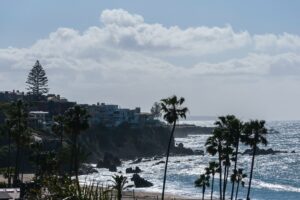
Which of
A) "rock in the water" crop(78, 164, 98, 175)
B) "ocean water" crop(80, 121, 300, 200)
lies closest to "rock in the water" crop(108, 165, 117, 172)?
"ocean water" crop(80, 121, 300, 200)

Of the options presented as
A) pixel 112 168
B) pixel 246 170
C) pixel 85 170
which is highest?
pixel 85 170

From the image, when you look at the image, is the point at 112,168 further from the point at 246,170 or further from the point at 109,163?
the point at 246,170

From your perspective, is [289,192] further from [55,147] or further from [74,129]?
[74,129]

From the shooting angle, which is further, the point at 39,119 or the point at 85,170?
the point at 39,119

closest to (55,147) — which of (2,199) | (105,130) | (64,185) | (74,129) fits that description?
(105,130)

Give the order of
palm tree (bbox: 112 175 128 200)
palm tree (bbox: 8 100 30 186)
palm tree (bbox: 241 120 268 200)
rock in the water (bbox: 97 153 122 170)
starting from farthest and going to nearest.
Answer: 1. rock in the water (bbox: 97 153 122 170)
2. palm tree (bbox: 8 100 30 186)
3. palm tree (bbox: 241 120 268 200)
4. palm tree (bbox: 112 175 128 200)

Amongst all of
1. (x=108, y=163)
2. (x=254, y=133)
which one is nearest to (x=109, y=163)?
(x=108, y=163)

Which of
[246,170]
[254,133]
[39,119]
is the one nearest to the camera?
[254,133]

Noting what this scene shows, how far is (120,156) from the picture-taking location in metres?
195

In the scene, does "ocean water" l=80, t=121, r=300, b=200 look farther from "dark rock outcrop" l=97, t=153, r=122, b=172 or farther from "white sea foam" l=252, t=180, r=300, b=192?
"dark rock outcrop" l=97, t=153, r=122, b=172

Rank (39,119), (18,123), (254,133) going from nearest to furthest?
1. (254,133)
2. (18,123)
3. (39,119)

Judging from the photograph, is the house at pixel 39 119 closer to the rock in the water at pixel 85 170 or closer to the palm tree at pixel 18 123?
the rock in the water at pixel 85 170

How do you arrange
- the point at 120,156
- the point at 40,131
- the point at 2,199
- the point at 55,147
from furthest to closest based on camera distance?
the point at 120,156 → the point at 40,131 → the point at 55,147 → the point at 2,199

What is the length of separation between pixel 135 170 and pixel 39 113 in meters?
37.8
